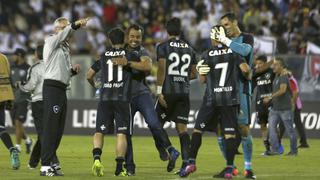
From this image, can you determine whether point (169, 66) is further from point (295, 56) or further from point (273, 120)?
point (295, 56)

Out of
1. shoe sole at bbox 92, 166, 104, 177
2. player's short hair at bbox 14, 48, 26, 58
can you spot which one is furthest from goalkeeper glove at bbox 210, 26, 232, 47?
player's short hair at bbox 14, 48, 26, 58

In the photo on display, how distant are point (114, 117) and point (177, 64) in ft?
4.81

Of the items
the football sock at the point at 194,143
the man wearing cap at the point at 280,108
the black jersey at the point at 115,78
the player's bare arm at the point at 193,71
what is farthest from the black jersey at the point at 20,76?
the football sock at the point at 194,143

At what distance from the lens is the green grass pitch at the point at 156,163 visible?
15742 millimetres

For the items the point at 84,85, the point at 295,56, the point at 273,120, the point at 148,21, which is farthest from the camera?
the point at 148,21

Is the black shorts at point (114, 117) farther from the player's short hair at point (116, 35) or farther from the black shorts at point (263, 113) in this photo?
the black shorts at point (263, 113)

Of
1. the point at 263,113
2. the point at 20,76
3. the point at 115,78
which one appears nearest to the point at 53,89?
the point at 115,78

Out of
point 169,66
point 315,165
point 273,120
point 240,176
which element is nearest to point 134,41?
point 169,66

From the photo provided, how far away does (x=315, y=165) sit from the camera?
59.9 feet

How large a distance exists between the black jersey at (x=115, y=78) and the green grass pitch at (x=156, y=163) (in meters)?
1.31

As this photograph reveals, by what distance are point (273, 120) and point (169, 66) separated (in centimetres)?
567

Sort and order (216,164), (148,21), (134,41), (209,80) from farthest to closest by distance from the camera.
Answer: (148,21) < (216,164) < (134,41) < (209,80)

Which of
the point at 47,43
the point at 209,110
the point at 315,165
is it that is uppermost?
the point at 47,43

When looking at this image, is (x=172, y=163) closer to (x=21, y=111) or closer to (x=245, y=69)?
(x=245, y=69)
